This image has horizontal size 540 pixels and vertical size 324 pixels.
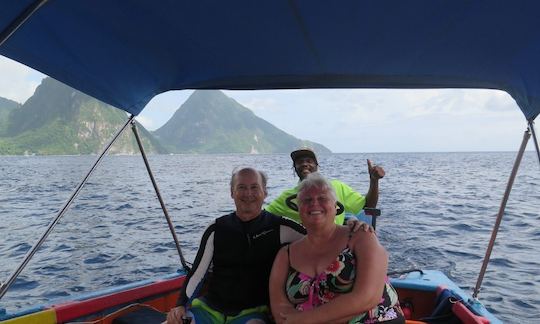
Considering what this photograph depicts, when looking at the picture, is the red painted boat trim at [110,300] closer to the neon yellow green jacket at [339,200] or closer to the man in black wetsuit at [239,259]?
the man in black wetsuit at [239,259]

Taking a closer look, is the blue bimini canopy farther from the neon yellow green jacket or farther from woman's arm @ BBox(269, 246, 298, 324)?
woman's arm @ BBox(269, 246, 298, 324)

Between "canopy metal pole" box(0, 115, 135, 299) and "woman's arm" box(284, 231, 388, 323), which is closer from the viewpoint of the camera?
"woman's arm" box(284, 231, 388, 323)

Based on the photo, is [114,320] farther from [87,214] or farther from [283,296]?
[87,214]

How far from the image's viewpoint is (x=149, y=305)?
12.2ft

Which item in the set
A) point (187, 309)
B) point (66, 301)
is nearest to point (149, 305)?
point (66, 301)

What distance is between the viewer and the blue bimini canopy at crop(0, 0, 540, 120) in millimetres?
2260

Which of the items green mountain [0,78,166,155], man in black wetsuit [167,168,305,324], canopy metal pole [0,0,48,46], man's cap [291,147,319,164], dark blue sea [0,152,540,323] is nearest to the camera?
canopy metal pole [0,0,48,46]

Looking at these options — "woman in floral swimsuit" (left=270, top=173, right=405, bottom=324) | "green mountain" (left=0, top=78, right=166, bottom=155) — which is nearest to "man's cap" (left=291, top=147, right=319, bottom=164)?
"woman in floral swimsuit" (left=270, top=173, right=405, bottom=324)

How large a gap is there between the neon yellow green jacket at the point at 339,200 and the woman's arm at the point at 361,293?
138 centimetres

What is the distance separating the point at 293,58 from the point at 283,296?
1716mm

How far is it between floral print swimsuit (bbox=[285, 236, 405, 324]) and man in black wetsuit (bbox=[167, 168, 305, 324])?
44 cm

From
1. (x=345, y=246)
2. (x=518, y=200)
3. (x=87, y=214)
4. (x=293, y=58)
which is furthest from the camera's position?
(x=518, y=200)

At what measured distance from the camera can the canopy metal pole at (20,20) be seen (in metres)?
2.01

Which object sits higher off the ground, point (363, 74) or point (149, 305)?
point (363, 74)
